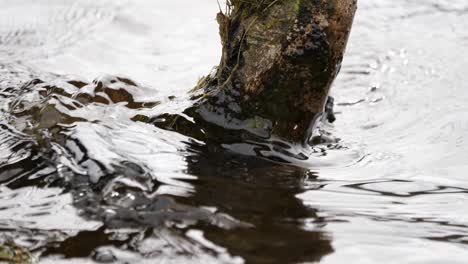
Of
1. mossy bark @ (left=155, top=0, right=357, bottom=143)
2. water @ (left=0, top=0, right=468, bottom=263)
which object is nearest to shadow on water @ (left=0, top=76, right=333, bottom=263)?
water @ (left=0, top=0, right=468, bottom=263)

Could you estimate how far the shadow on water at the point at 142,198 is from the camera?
115 inches

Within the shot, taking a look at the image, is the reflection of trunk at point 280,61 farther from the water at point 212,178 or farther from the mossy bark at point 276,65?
the water at point 212,178

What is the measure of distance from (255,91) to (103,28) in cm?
428

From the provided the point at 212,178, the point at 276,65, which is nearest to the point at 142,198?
the point at 212,178

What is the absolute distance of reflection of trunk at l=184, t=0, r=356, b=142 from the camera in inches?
163

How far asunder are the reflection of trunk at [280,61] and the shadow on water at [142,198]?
290mm

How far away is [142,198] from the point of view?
3.20 meters

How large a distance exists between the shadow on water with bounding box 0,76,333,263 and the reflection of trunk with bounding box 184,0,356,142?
290 millimetres

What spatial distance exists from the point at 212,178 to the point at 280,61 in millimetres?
909

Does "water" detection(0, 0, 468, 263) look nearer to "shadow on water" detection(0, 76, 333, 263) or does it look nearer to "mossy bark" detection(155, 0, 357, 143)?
"shadow on water" detection(0, 76, 333, 263)

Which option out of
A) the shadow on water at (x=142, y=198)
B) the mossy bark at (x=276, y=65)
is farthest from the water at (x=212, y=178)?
the mossy bark at (x=276, y=65)

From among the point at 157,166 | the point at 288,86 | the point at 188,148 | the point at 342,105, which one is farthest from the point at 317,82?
the point at 342,105

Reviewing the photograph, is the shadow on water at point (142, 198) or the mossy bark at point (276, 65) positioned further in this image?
the mossy bark at point (276, 65)

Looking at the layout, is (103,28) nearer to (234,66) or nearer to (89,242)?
(234,66)
